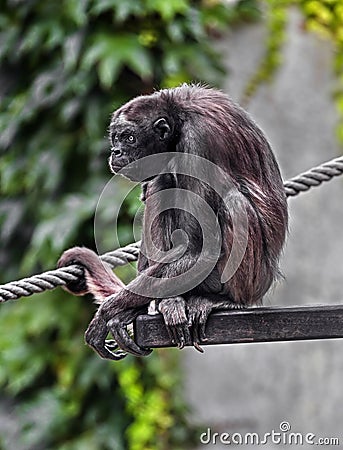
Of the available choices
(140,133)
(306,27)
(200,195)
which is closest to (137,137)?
(140,133)

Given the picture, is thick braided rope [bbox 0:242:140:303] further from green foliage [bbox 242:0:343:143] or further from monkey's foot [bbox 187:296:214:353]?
green foliage [bbox 242:0:343:143]

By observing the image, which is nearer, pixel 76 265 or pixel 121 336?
pixel 121 336

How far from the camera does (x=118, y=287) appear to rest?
331 cm

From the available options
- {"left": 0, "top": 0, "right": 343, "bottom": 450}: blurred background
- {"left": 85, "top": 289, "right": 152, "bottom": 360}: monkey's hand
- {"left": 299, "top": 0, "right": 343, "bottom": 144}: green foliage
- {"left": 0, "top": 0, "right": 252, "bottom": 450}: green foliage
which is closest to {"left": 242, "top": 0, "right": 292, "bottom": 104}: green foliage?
{"left": 299, "top": 0, "right": 343, "bottom": 144}: green foliage

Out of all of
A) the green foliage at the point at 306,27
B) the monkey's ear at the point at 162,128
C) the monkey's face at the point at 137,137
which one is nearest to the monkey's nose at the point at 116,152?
the monkey's face at the point at 137,137

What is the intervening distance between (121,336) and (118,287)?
514mm

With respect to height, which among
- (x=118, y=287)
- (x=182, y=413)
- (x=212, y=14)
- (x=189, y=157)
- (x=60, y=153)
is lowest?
(x=182, y=413)

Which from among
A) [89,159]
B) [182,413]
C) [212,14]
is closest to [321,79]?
[212,14]

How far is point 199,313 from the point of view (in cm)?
276

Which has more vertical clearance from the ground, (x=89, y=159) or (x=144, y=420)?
(x=89, y=159)

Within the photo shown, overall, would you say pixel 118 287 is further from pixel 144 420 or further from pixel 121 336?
pixel 144 420

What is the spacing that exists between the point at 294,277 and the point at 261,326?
398 cm

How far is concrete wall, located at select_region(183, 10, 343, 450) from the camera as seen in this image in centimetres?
638

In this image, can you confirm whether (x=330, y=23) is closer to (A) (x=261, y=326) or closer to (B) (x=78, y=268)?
(B) (x=78, y=268)
